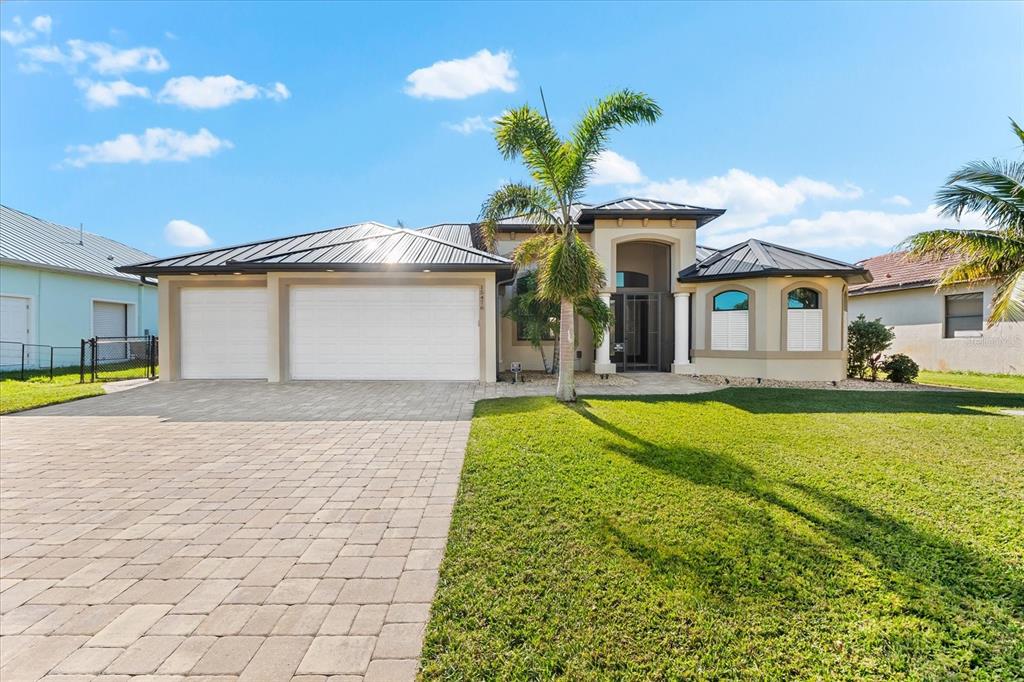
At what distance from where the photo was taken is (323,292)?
41.3 feet

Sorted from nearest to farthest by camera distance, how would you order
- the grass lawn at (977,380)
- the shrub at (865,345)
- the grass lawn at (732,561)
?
1. the grass lawn at (732,561)
2. the grass lawn at (977,380)
3. the shrub at (865,345)

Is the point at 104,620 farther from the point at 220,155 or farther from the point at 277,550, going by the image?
the point at 220,155

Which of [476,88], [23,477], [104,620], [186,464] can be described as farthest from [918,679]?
[476,88]

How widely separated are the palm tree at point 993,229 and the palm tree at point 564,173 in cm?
803

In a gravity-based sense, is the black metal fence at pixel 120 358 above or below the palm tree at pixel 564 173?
below

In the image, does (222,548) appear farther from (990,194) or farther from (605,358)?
(990,194)

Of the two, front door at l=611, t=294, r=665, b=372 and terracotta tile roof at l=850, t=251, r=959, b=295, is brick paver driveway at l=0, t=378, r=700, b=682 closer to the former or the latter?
front door at l=611, t=294, r=665, b=372

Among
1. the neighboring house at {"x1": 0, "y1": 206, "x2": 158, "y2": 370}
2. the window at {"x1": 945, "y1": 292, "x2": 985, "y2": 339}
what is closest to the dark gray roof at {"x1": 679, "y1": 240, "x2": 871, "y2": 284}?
the window at {"x1": 945, "y1": 292, "x2": 985, "y2": 339}

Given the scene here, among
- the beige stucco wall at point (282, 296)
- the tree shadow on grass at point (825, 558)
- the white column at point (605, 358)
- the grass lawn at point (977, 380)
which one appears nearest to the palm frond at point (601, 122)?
the beige stucco wall at point (282, 296)

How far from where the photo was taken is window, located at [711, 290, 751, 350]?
1361 cm

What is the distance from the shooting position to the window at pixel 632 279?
16.4 meters

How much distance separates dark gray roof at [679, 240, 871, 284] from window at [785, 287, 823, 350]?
827mm

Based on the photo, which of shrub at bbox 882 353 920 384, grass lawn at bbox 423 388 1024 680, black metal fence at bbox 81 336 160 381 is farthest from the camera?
black metal fence at bbox 81 336 160 381

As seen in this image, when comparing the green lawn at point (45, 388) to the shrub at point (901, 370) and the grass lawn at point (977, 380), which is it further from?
the grass lawn at point (977, 380)
